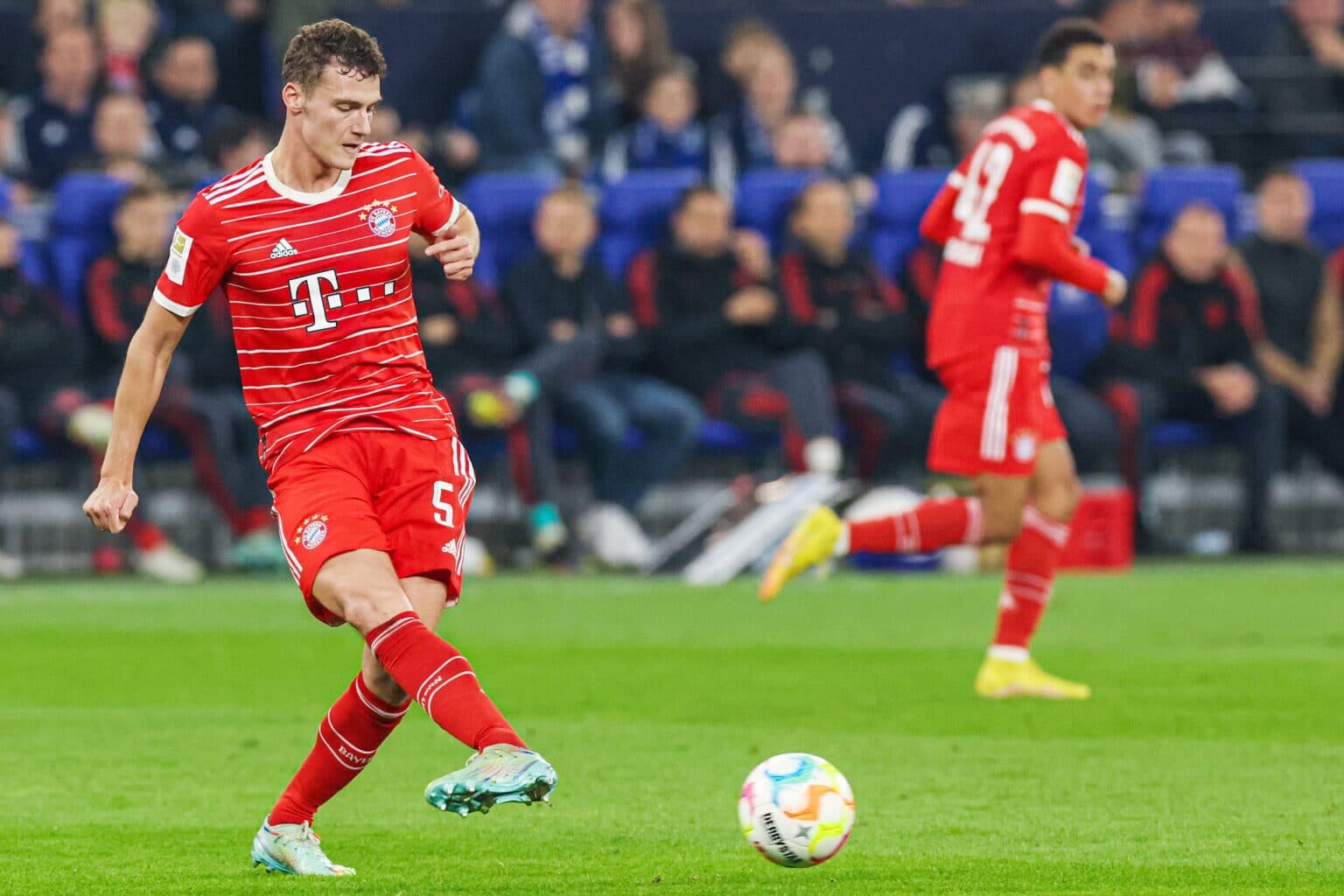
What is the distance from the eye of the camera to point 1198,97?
17.1m

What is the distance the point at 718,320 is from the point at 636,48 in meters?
2.64

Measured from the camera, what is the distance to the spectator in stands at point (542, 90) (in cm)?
1571

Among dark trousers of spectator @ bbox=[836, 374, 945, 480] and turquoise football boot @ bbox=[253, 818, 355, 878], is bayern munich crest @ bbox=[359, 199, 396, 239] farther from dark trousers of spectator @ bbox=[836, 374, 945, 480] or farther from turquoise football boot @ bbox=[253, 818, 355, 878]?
dark trousers of spectator @ bbox=[836, 374, 945, 480]

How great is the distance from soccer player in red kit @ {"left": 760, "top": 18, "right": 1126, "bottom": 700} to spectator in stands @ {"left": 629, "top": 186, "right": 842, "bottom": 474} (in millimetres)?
5441

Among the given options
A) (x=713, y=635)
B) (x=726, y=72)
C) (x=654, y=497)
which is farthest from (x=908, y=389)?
(x=713, y=635)

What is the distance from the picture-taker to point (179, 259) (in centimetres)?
532

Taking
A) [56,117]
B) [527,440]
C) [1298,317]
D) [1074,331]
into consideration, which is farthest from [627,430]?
[1298,317]

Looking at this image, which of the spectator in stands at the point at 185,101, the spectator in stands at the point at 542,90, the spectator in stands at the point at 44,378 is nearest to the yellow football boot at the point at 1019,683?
the spectator in stands at the point at 44,378

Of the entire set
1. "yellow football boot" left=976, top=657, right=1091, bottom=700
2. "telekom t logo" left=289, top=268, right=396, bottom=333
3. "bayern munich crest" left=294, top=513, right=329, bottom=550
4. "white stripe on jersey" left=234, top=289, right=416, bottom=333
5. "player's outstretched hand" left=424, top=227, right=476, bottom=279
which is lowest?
"yellow football boot" left=976, top=657, right=1091, bottom=700

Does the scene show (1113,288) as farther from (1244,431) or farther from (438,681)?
(1244,431)

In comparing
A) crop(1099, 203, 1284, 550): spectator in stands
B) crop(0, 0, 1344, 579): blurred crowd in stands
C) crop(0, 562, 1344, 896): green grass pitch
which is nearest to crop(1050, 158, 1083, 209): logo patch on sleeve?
crop(0, 562, 1344, 896): green grass pitch

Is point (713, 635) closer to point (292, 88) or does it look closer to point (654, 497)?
point (654, 497)

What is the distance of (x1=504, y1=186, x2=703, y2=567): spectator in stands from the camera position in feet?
46.8

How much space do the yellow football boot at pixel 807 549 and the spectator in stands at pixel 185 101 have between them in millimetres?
7890
